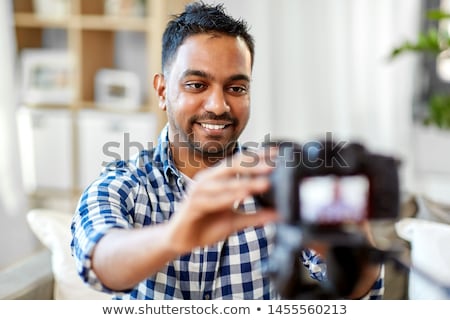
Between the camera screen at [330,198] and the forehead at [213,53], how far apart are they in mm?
370

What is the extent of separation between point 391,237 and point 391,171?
565 millimetres

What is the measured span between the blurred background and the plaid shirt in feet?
4.51

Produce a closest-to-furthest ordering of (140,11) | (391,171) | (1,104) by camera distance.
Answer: (391,171) < (1,104) < (140,11)

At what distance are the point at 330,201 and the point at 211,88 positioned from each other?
38 centimetres

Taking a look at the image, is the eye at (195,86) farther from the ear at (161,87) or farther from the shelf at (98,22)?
the shelf at (98,22)

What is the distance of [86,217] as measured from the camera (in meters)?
0.87

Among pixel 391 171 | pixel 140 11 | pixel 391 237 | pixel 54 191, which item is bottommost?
pixel 54 191

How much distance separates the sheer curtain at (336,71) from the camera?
2869mm

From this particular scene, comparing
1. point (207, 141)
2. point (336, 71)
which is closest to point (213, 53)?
point (207, 141)

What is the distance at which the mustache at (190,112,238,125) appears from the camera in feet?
3.14

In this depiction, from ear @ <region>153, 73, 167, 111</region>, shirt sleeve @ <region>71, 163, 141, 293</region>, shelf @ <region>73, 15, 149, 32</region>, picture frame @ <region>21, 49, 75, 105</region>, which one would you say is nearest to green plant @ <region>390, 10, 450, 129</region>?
shelf @ <region>73, 15, 149, 32</region>

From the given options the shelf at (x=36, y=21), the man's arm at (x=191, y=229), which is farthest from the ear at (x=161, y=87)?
the shelf at (x=36, y=21)
